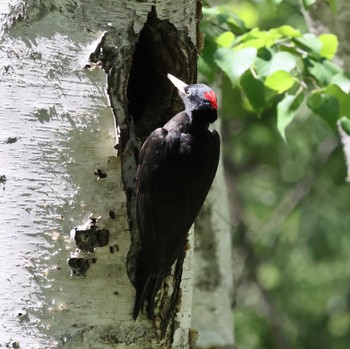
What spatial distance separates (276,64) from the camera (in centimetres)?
337

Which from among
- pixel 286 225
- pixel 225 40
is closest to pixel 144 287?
pixel 225 40

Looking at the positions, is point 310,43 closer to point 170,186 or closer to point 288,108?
point 288,108

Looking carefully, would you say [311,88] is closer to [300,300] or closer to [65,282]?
[65,282]

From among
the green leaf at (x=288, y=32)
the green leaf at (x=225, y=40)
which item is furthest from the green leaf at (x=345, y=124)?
the green leaf at (x=225, y=40)

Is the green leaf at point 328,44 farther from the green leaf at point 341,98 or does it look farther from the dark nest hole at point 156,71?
the dark nest hole at point 156,71

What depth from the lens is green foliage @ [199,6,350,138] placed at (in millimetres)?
3330

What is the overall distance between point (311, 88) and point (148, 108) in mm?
831

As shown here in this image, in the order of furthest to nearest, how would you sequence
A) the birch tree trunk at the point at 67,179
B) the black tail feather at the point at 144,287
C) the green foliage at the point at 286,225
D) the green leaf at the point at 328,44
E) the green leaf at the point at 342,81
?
the green foliage at the point at 286,225 → the green leaf at the point at 328,44 → the green leaf at the point at 342,81 → the black tail feather at the point at 144,287 → the birch tree trunk at the point at 67,179

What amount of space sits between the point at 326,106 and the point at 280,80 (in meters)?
0.21

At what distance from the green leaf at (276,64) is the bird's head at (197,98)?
14.3 inches

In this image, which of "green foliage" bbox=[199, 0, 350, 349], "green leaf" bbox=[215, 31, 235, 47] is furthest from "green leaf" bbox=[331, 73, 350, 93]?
"green foliage" bbox=[199, 0, 350, 349]

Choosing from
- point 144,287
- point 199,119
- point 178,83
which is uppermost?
point 178,83

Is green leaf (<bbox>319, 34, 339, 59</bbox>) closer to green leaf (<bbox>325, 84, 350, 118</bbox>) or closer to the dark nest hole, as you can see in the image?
green leaf (<bbox>325, 84, 350, 118</bbox>)

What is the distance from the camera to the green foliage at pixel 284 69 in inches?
131
